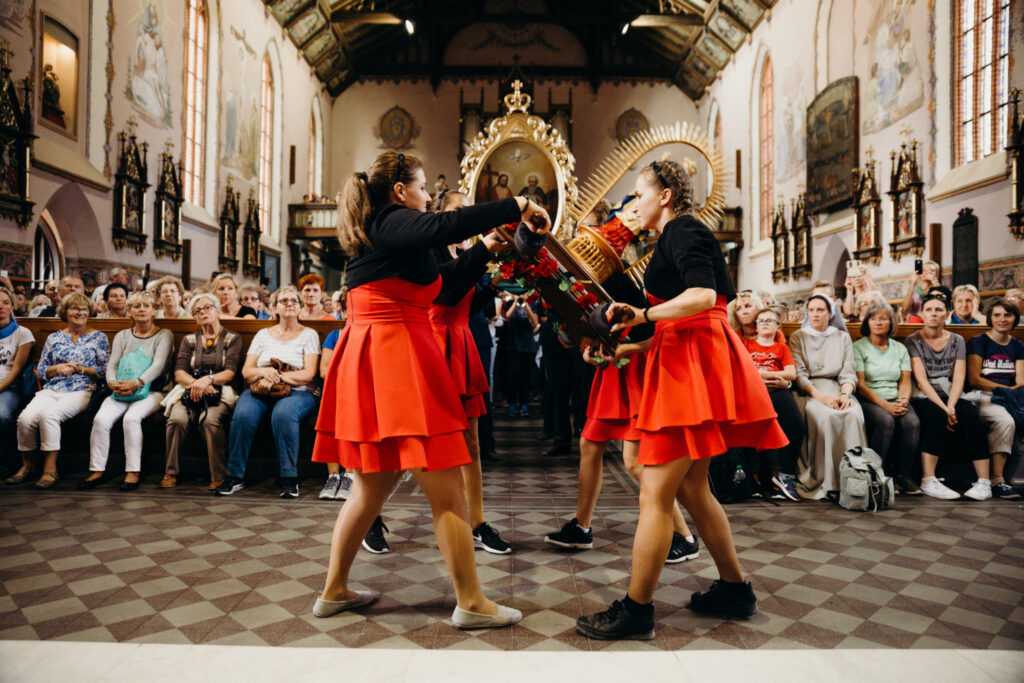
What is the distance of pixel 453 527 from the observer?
215cm

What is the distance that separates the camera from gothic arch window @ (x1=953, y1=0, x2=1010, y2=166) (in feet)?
28.0

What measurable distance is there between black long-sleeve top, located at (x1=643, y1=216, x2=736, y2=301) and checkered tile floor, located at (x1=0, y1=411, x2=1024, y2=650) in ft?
3.88

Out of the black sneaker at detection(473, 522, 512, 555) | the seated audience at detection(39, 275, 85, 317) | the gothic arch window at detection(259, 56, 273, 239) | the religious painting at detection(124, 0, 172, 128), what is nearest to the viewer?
the black sneaker at detection(473, 522, 512, 555)

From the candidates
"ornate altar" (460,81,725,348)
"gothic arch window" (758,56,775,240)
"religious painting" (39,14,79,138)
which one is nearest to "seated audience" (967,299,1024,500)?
"ornate altar" (460,81,725,348)

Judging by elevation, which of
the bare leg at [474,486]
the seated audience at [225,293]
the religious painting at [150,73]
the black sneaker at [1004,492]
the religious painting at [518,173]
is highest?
the religious painting at [150,73]

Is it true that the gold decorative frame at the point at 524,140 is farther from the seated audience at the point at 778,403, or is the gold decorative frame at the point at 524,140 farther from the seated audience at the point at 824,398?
the seated audience at the point at 824,398

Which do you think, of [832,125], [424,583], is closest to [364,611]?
[424,583]

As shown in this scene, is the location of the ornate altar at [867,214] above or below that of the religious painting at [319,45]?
below

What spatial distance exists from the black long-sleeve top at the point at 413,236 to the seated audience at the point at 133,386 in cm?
312

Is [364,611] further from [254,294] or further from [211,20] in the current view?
[211,20]

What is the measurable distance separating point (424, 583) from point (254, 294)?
5.08 metres

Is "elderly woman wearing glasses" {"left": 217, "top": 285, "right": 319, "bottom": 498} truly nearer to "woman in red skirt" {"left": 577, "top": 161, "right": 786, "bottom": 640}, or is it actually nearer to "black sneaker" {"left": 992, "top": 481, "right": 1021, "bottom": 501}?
"woman in red skirt" {"left": 577, "top": 161, "right": 786, "bottom": 640}

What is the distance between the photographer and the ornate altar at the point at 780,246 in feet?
48.5

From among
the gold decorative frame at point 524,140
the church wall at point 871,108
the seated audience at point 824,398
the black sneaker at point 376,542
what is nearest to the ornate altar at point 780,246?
the church wall at point 871,108
